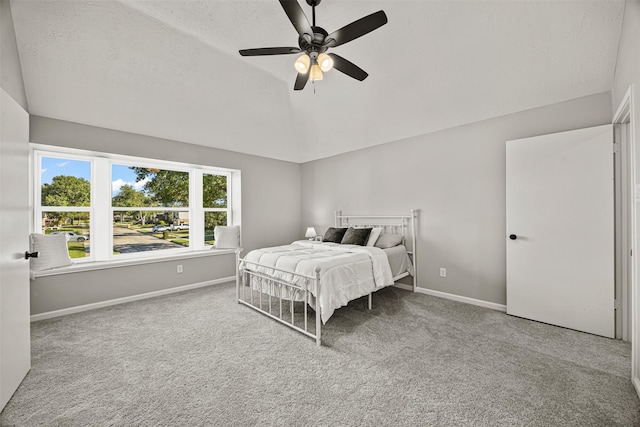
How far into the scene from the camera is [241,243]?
5.12 m

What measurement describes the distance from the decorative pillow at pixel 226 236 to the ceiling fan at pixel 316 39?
3325mm

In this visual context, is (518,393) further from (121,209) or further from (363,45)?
(121,209)

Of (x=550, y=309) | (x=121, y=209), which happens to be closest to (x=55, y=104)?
(x=121, y=209)

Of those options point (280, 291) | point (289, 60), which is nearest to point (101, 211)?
point (280, 291)

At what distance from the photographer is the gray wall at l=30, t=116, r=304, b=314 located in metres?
3.28

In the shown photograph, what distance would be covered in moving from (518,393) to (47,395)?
3.33 meters

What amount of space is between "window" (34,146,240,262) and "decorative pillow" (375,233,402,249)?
9.23 ft

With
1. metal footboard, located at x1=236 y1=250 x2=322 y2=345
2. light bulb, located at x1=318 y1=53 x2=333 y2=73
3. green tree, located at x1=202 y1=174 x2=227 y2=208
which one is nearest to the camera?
light bulb, located at x1=318 y1=53 x2=333 y2=73

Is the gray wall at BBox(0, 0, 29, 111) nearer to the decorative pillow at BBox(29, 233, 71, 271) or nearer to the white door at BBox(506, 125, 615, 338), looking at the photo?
the decorative pillow at BBox(29, 233, 71, 271)

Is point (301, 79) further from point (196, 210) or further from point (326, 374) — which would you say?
point (196, 210)

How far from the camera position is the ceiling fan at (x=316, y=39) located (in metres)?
1.90

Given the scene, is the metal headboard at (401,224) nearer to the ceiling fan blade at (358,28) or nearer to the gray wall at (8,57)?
the ceiling fan blade at (358,28)

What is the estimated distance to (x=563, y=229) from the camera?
2873mm

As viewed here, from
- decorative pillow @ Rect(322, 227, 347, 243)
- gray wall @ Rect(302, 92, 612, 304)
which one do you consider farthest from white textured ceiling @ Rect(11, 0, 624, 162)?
decorative pillow @ Rect(322, 227, 347, 243)
